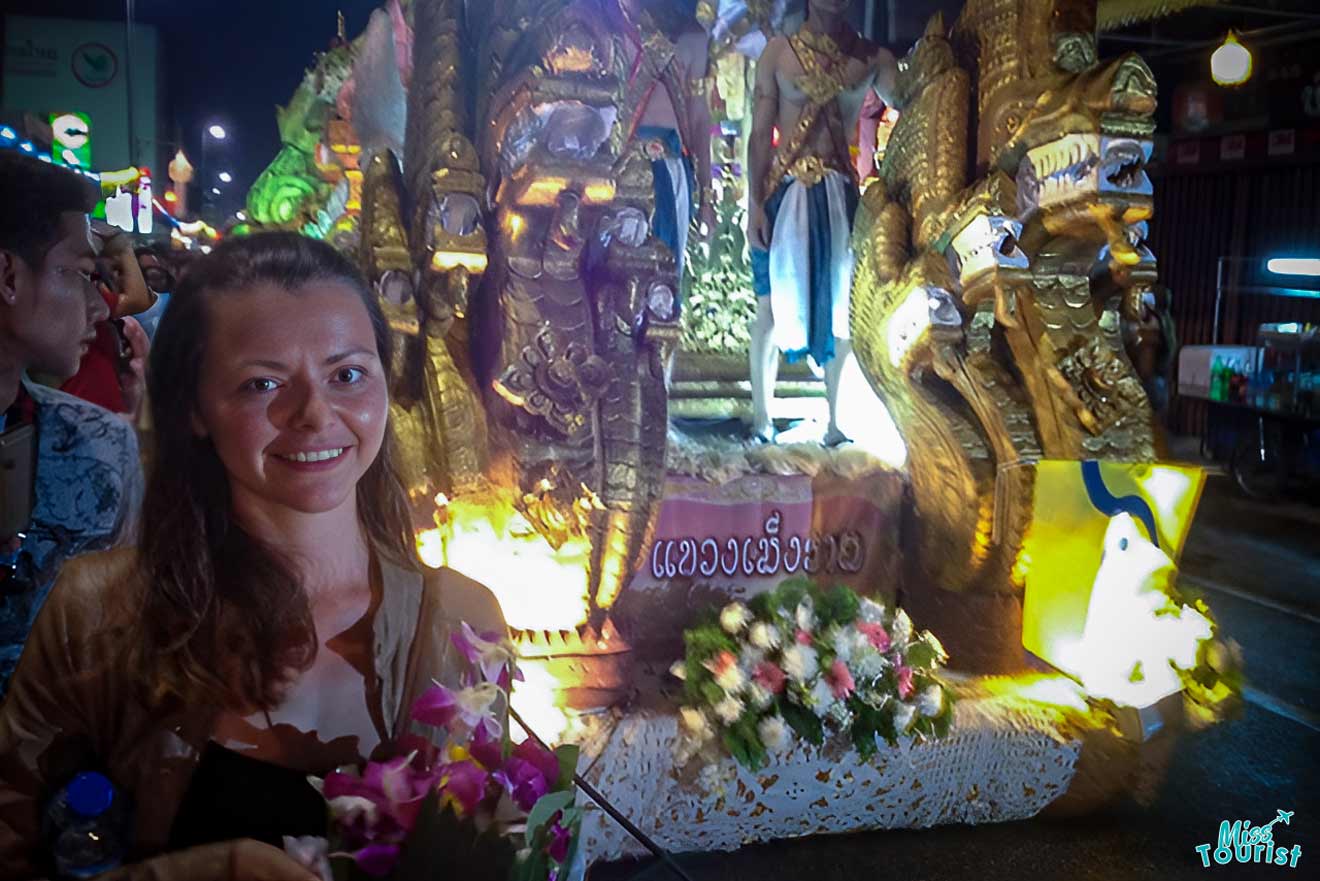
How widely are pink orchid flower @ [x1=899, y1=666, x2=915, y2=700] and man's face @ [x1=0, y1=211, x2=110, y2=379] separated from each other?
2.42 m

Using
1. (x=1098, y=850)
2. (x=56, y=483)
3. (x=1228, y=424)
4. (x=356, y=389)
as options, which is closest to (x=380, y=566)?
(x=356, y=389)

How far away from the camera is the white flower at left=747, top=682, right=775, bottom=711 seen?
3096 mm

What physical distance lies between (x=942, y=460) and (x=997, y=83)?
4.56 ft

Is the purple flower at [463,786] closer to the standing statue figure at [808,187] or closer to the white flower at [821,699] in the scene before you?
the white flower at [821,699]

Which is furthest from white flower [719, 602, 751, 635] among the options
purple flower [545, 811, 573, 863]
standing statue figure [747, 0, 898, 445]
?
purple flower [545, 811, 573, 863]

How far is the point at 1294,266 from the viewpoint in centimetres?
1336

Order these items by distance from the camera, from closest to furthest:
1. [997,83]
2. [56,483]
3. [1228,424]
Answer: [56,483]
[997,83]
[1228,424]

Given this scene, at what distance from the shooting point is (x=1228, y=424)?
38.7 ft

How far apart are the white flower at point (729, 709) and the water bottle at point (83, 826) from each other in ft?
6.57

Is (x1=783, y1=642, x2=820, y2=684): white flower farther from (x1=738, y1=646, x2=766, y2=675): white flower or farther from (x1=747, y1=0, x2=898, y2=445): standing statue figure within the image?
(x1=747, y1=0, x2=898, y2=445): standing statue figure

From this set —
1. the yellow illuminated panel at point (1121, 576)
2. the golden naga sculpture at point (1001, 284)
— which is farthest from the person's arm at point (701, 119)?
the yellow illuminated panel at point (1121, 576)

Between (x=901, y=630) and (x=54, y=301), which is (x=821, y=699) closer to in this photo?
(x=901, y=630)

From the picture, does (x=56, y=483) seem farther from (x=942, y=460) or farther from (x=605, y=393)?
(x=942, y=460)

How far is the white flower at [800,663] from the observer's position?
3.11 meters
